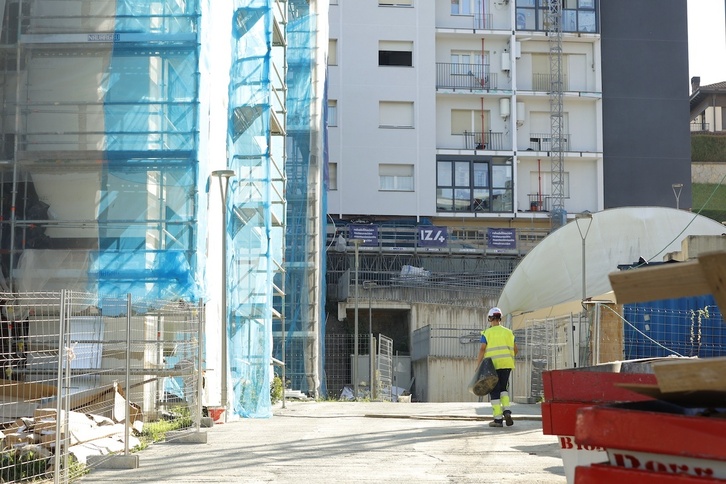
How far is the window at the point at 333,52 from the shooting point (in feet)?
174

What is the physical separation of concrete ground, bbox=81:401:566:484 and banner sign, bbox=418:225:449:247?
102 feet

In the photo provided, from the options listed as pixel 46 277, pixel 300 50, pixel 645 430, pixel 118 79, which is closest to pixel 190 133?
pixel 118 79

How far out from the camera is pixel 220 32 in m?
20.9

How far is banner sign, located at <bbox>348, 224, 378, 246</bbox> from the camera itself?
49.3m

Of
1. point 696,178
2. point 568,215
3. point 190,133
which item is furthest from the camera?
point 696,178

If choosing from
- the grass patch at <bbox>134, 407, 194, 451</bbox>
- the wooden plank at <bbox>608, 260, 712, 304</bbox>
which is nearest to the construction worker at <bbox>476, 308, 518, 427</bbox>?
the grass patch at <bbox>134, 407, 194, 451</bbox>

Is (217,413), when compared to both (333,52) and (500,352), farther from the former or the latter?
(333,52)

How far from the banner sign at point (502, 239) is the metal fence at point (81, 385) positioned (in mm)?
32763

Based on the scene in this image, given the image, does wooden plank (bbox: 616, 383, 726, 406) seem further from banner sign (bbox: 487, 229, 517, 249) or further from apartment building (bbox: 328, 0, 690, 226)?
apartment building (bbox: 328, 0, 690, 226)

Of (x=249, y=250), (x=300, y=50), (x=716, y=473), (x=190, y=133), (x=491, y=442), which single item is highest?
(x=300, y=50)

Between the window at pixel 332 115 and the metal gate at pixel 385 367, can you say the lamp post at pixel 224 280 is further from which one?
the window at pixel 332 115

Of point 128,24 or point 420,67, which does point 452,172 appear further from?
point 128,24

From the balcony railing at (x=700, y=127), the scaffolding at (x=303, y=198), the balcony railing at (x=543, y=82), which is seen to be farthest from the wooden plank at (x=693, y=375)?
the balcony railing at (x=700, y=127)

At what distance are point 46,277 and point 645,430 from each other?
1448cm
